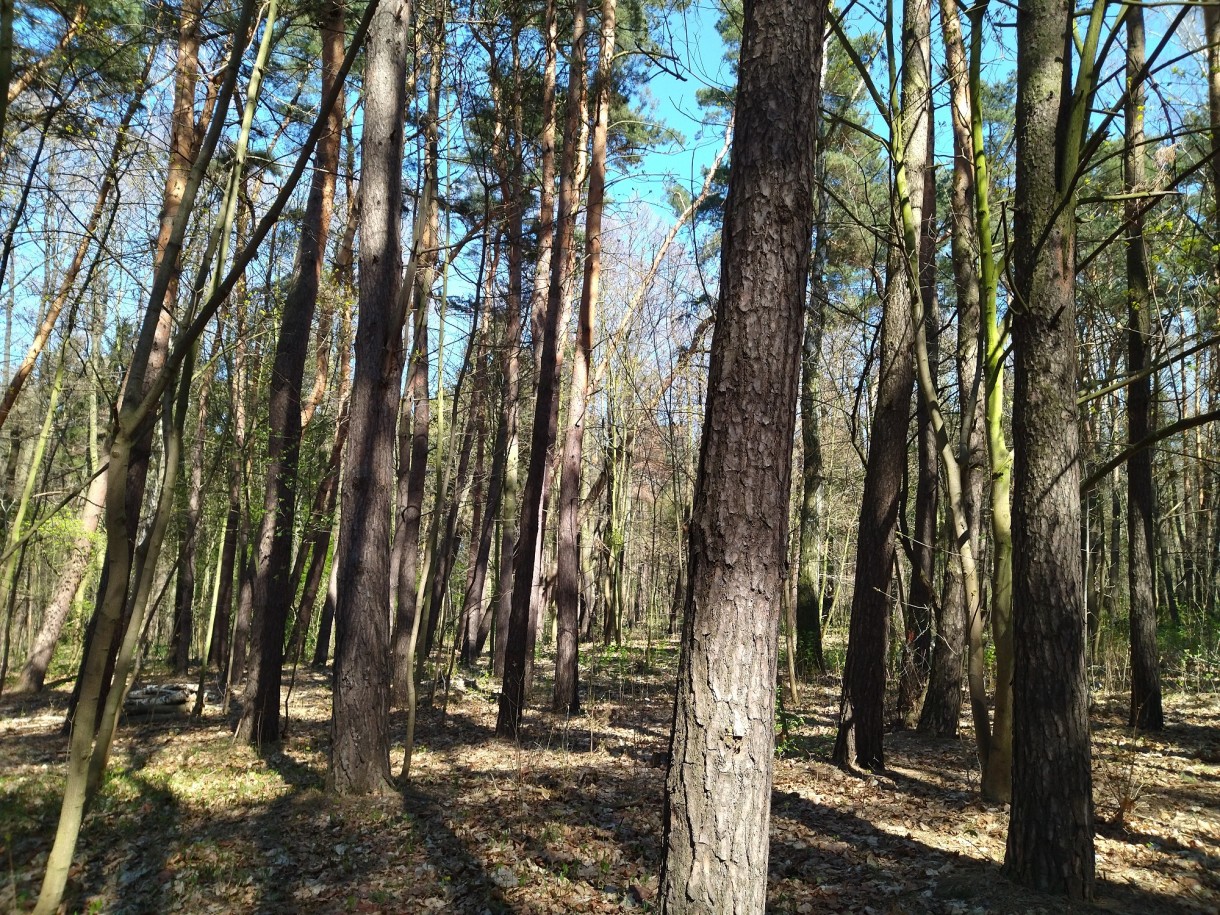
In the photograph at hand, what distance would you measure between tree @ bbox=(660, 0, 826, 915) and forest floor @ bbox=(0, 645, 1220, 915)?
223cm

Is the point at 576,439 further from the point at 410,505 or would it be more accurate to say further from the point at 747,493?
the point at 747,493

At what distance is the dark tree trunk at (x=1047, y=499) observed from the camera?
3891 millimetres

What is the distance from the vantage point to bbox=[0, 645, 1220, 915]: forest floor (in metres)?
4.38

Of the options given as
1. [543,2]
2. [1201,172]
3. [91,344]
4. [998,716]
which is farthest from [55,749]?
[1201,172]

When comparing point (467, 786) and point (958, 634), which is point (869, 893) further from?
point (958, 634)

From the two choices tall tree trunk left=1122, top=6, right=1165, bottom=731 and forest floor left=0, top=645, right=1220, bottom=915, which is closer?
forest floor left=0, top=645, right=1220, bottom=915

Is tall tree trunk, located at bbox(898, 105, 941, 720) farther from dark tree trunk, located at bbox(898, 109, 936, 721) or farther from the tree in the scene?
the tree

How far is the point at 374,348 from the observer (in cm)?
647

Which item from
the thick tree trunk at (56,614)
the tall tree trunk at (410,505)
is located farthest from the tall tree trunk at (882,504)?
the thick tree trunk at (56,614)

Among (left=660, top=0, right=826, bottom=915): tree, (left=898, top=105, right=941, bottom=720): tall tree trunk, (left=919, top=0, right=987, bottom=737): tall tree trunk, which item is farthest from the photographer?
(left=898, top=105, right=941, bottom=720): tall tree trunk

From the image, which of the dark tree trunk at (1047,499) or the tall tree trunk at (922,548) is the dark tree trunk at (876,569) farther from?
the dark tree trunk at (1047,499)

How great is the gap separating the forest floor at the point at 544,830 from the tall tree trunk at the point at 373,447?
0.54 meters

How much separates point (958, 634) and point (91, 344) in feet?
41.2

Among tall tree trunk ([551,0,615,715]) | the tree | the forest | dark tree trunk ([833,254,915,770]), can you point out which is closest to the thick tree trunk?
the forest
